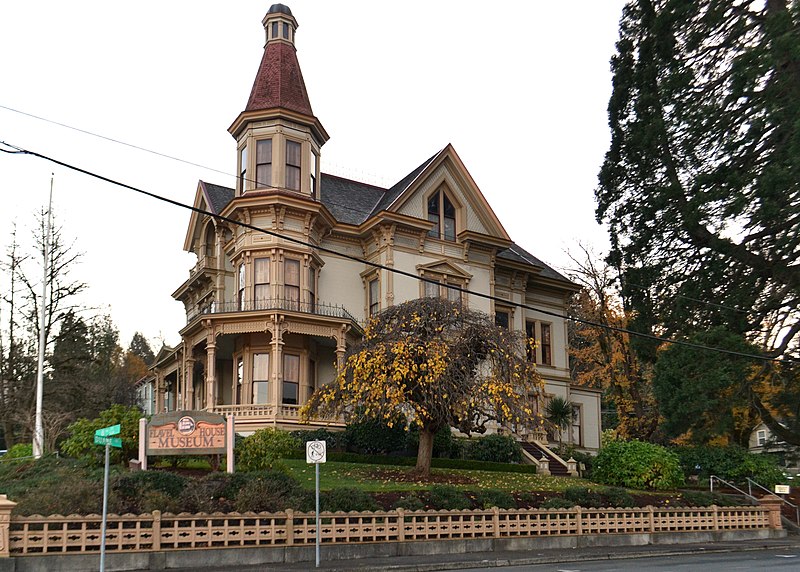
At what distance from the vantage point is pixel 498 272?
42.2m

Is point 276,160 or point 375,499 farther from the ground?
point 276,160

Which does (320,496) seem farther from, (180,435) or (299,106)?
(299,106)

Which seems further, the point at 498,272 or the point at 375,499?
the point at 498,272

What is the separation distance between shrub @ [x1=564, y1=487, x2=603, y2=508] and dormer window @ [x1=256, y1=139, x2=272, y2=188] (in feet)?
59.4

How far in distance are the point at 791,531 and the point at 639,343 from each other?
8.08 meters

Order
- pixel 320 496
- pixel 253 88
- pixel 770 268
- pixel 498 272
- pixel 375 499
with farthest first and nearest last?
pixel 498 272, pixel 253 88, pixel 770 268, pixel 375 499, pixel 320 496

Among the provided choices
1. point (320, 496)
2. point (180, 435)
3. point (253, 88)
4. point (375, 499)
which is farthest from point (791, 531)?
point (253, 88)

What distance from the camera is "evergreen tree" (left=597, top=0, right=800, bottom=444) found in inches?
1041

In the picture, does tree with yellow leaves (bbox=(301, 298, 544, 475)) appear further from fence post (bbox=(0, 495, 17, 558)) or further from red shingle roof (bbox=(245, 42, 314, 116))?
fence post (bbox=(0, 495, 17, 558))

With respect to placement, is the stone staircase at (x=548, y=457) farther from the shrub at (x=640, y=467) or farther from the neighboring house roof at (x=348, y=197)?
the neighboring house roof at (x=348, y=197)

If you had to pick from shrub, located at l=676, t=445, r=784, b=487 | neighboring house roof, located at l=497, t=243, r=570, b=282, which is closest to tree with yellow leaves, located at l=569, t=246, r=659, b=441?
neighboring house roof, located at l=497, t=243, r=570, b=282

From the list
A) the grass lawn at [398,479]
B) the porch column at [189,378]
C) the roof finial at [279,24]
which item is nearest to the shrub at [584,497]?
the grass lawn at [398,479]

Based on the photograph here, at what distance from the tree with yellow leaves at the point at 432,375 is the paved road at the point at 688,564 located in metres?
7.08

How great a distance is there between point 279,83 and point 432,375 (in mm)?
16802
